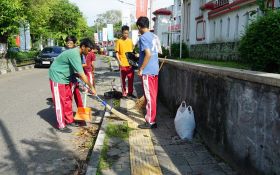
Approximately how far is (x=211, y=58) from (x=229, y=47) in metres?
2.70

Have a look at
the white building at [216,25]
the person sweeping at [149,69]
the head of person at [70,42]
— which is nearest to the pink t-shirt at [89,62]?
the head of person at [70,42]

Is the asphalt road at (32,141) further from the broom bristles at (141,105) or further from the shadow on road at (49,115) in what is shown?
the broom bristles at (141,105)

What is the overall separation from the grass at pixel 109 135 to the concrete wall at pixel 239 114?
1.31 metres

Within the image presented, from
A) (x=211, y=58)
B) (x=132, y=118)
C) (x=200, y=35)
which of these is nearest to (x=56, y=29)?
(x=200, y=35)

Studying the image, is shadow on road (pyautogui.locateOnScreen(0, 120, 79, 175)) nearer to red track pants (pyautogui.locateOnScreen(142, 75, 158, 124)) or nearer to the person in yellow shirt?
red track pants (pyautogui.locateOnScreen(142, 75, 158, 124))

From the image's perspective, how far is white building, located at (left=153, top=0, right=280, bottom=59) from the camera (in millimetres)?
13497

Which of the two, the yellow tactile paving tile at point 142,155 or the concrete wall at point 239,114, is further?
the yellow tactile paving tile at point 142,155

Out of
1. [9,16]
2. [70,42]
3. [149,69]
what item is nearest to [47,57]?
[9,16]

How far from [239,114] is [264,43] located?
1.90 metres

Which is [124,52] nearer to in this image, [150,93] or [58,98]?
[150,93]

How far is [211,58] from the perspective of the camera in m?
15.3

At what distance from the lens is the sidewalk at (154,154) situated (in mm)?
4445

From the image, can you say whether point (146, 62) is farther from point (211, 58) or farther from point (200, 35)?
point (200, 35)

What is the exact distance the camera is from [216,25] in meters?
18.6
